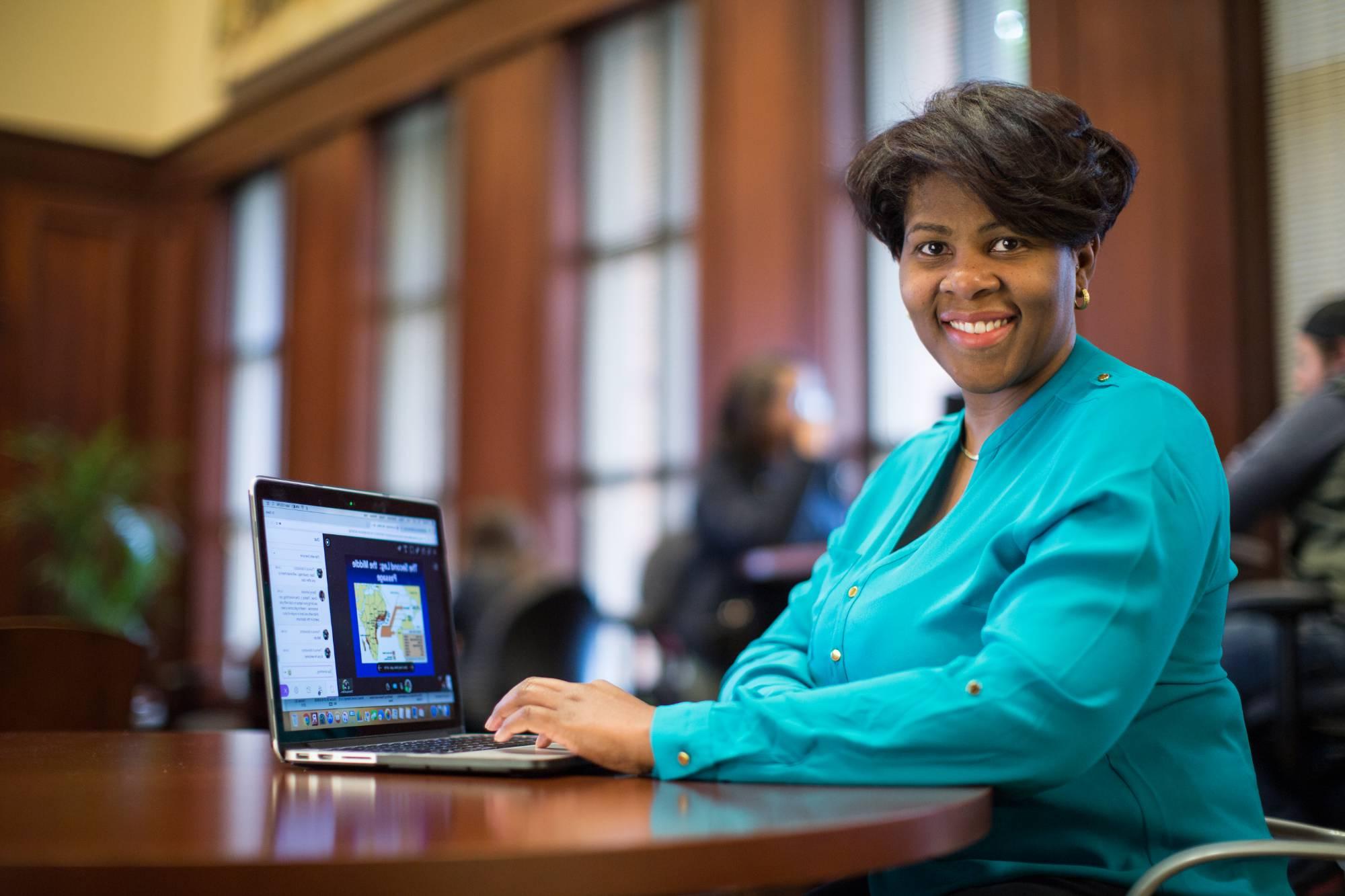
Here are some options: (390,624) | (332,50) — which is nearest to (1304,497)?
(390,624)

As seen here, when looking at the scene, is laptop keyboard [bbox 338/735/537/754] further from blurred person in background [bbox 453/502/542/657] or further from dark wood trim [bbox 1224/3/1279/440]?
blurred person in background [bbox 453/502/542/657]

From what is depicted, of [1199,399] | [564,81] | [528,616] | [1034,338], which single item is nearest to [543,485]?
[564,81]

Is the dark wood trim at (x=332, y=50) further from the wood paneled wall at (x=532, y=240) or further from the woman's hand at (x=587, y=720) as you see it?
the woman's hand at (x=587, y=720)

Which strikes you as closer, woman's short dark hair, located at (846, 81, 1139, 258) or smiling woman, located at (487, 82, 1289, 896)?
smiling woman, located at (487, 82, 1289, 896)

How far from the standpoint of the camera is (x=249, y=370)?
9469mm

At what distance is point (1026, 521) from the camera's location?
1.26 metres

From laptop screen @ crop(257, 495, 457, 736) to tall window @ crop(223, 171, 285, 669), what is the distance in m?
7.61

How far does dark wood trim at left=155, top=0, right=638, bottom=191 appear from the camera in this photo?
696cm

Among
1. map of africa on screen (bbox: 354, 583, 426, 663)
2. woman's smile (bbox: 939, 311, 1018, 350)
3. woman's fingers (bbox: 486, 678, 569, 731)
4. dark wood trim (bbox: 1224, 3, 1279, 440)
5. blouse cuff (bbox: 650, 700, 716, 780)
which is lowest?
blouse cuff (bbox: 650, 700, 716, 780)

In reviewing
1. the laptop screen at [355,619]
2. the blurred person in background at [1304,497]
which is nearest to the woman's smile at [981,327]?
the laptop screen at [355,619]

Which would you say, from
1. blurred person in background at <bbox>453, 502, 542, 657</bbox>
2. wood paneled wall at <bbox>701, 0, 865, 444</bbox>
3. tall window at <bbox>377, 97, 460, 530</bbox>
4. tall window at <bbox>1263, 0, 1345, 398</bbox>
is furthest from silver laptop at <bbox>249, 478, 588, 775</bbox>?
tall window at <bbox>377, 97, 460, 530</bbox>

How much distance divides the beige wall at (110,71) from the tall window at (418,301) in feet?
7.10

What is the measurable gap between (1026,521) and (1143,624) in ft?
0.49

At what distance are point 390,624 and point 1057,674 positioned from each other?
0.79 m
